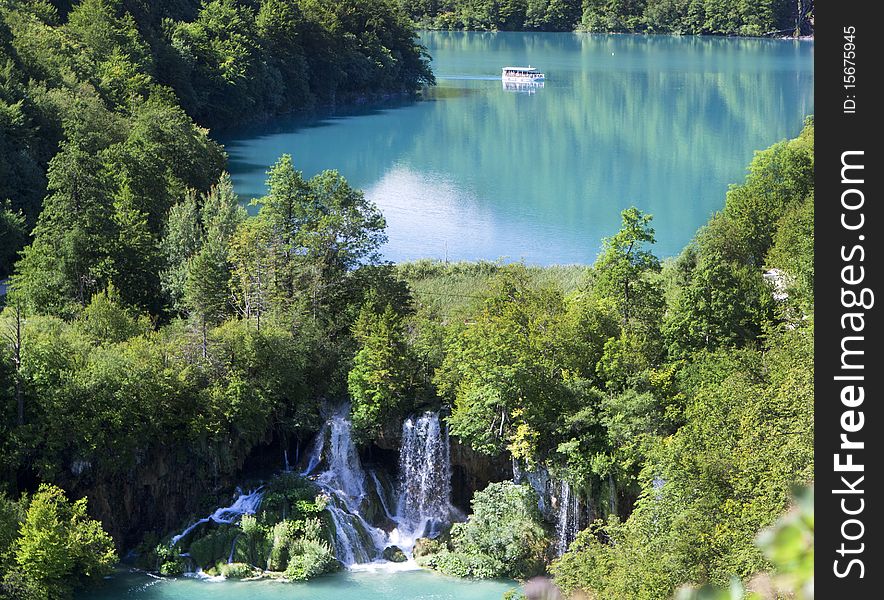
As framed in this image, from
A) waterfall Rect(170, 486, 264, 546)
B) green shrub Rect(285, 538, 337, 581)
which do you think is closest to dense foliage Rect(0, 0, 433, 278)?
waterfall Rect(170, 486, 264, 546)

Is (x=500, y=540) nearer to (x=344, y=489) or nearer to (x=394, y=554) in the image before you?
(x=394, y=554)

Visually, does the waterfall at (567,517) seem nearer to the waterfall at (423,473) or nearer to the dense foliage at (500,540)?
the dense foliage at (500,540)

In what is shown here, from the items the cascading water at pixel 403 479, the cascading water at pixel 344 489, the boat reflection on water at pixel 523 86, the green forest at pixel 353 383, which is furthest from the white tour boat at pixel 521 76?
the cascading water at pixel 403 479

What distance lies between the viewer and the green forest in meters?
24.0

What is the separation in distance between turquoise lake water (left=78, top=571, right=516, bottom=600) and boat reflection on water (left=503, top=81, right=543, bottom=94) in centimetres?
7873

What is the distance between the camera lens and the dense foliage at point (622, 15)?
145375 millimetres

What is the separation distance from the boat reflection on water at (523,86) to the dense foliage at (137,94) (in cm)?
774

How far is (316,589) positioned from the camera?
26.2 m

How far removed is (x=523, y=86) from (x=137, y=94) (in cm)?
4893

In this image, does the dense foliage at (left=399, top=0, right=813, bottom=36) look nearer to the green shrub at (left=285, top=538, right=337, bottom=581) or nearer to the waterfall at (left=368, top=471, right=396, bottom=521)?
the waterfall at (left=368, top=471, right=396, bottom=521)

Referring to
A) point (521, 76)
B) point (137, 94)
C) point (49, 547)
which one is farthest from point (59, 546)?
point (521, 76)

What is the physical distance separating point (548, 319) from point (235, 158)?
45.2m
